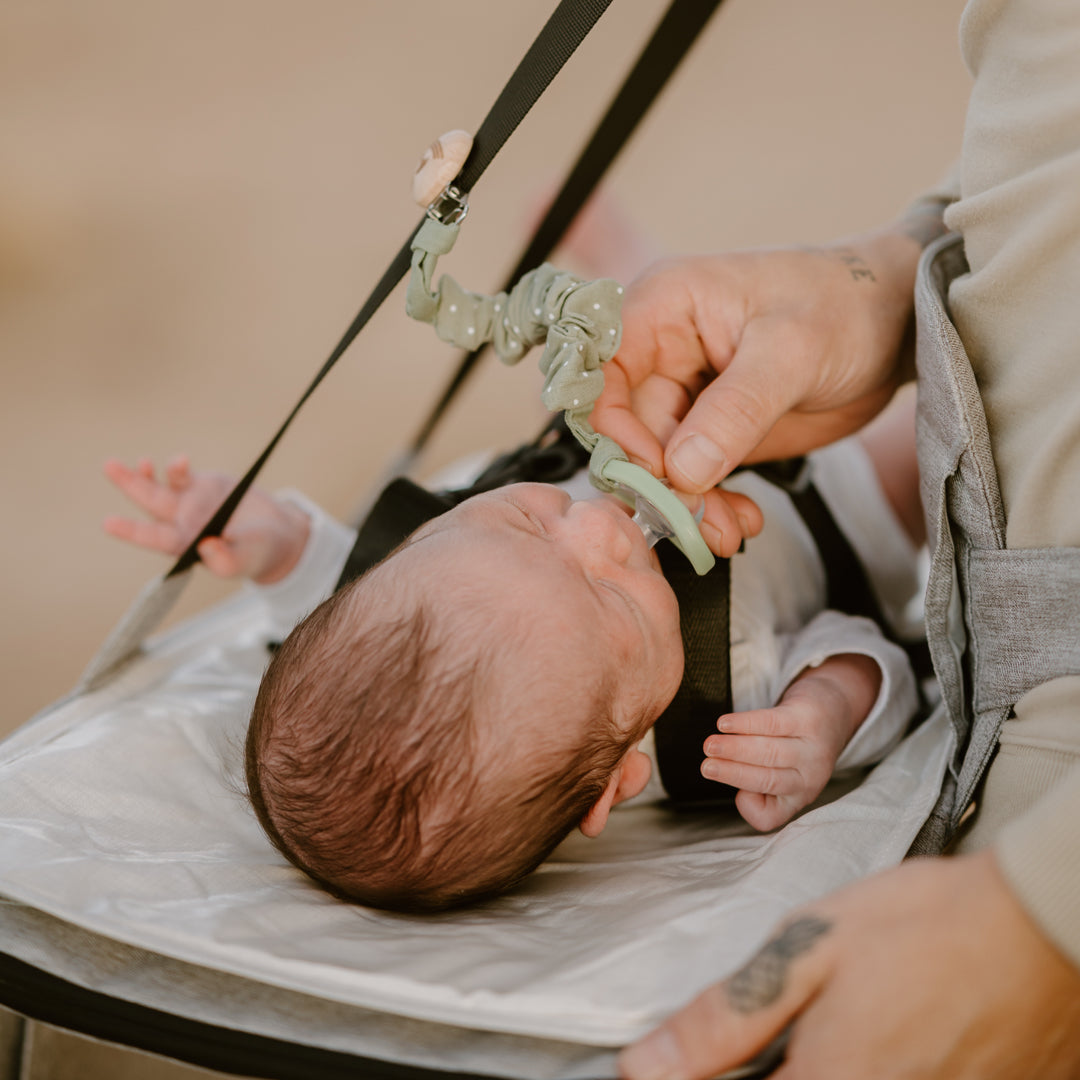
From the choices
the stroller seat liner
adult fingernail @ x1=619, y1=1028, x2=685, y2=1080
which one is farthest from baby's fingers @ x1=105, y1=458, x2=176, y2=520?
adult fingernail @ x1=619, y1=1028, x2=685, y2=1080

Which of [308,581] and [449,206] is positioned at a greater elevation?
[449,206]

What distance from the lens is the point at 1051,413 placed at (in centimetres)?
62

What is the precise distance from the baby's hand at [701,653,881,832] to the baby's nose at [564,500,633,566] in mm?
139

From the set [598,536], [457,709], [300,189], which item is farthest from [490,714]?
[300,189]

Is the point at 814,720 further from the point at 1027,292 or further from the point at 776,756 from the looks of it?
the point at 1027,292

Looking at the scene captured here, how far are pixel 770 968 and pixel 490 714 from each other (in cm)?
22

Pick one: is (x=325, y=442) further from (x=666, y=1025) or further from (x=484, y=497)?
(x=666, y=1025)

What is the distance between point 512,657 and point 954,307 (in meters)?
0.39

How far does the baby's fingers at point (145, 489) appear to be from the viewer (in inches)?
38.6

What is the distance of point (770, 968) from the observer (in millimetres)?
458

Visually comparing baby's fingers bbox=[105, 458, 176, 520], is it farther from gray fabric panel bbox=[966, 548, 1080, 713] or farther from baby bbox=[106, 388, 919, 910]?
gray fabric panel bbox=[966, 548, 1080, 713]

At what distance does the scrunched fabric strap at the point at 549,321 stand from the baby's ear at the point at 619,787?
0.20 m

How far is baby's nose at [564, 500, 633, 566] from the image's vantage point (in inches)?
26.5

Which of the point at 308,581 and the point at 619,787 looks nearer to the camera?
the point at 619,787
